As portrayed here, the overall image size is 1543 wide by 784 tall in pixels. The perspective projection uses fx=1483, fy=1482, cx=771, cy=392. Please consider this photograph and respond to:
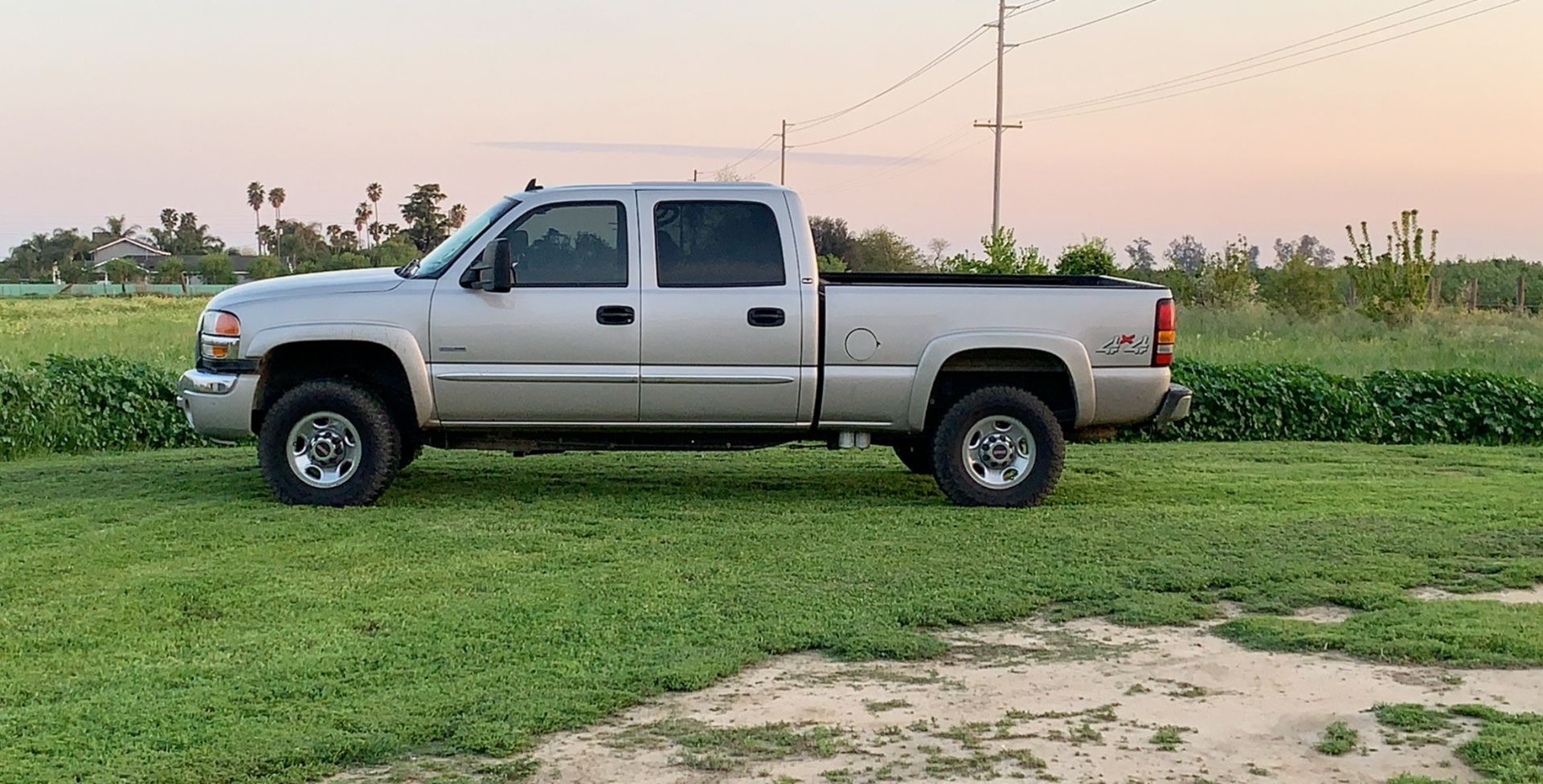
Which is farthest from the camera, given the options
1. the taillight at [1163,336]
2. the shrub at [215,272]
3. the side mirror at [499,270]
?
the shrub at [215,272]

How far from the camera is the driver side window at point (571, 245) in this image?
9.46 m

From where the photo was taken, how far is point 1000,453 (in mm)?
9797

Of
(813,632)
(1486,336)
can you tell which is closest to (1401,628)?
(813,632)

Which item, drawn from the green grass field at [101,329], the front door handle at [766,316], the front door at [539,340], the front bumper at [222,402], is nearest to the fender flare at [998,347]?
the front door handle at [766,316]

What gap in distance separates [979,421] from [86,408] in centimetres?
811

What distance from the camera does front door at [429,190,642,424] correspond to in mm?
9352

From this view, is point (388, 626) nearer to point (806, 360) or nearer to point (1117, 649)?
point (1117, 649)

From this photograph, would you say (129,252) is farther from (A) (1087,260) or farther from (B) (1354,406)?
(B) (1354,406)

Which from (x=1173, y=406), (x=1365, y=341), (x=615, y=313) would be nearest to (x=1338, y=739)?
(x=1173, y=406)

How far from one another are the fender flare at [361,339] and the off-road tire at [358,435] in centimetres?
31

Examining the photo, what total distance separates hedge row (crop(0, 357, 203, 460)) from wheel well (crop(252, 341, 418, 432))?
4.19 metres

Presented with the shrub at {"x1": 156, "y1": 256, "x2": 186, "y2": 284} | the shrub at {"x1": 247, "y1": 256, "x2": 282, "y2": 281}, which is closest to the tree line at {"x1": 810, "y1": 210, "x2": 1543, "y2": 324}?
the shrub at {"x1": 247, "y1": 256, "x2": 282, "y2": 281}

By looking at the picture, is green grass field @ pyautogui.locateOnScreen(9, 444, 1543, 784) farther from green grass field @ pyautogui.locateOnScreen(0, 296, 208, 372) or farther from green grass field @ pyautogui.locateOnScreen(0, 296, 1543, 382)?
green grass field @ pyautogui.locateOnScreen(0, 296, 208, 372)

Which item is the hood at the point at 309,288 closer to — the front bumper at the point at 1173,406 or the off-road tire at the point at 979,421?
the off-road tire at the point at 979,421
